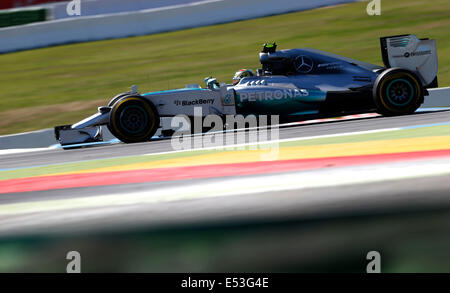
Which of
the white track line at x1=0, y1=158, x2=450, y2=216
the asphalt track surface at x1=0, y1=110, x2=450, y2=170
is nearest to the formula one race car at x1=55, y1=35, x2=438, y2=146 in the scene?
the asphalt track surface at x1=0, y1=110, x2=450, y2=170

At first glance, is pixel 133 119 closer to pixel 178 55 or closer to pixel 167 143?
pixel 167 143

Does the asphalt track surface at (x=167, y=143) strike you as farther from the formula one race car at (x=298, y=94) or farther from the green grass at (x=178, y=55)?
the green grass at (x=178, y=55)

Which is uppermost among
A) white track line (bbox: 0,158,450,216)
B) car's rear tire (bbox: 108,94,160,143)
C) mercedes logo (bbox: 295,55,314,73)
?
mercedes logo (bbox: 295,55,314,73)

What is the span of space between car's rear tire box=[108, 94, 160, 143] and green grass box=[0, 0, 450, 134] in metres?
4.31

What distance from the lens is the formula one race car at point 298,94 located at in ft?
27.8

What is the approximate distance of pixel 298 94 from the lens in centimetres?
844

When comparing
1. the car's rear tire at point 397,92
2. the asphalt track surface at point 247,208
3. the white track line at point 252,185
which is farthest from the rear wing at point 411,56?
the asphalt track surface at point 247,208

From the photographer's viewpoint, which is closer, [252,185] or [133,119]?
[252,185]

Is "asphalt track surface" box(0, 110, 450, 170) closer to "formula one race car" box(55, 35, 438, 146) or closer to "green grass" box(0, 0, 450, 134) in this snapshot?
"formula one race car" box(55, 35, 438, 146)

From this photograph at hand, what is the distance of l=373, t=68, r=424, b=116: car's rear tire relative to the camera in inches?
332

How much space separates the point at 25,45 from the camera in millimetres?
19938

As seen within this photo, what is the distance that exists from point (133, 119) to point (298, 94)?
225 cm

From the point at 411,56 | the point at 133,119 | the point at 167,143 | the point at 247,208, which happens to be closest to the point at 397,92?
the point at 411,56
